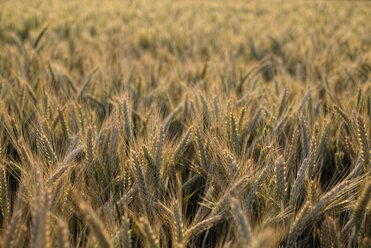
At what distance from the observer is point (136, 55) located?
285 cm

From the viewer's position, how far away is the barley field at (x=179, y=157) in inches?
34.3

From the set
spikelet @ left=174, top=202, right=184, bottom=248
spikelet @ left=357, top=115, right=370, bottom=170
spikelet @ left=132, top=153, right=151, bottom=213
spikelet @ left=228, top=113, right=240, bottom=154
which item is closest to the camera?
spikelet @ left=174, top=202, right=184, bottom=248

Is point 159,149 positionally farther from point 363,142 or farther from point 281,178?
point 363,142

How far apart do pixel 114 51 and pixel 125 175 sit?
1.92 metres

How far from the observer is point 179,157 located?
3.93ft

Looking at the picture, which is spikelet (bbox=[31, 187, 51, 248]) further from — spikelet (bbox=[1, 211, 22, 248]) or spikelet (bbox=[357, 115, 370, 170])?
spikelet (bbox=[357, 115, 370, 170])

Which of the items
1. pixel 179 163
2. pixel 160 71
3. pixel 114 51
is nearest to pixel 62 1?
pixel 114 51

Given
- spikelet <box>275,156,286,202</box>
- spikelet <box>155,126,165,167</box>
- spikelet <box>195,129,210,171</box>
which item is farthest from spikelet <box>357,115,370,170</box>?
spikelet <box>155,126,165,167</box>

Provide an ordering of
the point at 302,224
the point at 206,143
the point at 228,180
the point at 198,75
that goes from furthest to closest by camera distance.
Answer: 1. the point at 198,75
2. the point at 206,143
3. the point at 228,180
4. the point at 302,224

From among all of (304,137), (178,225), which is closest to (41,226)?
(178,225)

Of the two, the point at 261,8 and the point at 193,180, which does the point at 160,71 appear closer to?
the point at 193,180

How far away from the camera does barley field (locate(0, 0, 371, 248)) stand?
870mm

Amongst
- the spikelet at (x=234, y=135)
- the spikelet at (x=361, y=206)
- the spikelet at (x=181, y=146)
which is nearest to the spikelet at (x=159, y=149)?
the spikelet at (x=181, y=146)

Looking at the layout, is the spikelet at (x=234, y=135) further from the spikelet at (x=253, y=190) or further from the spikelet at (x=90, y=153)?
the spikelet at (x=90, y=153)
